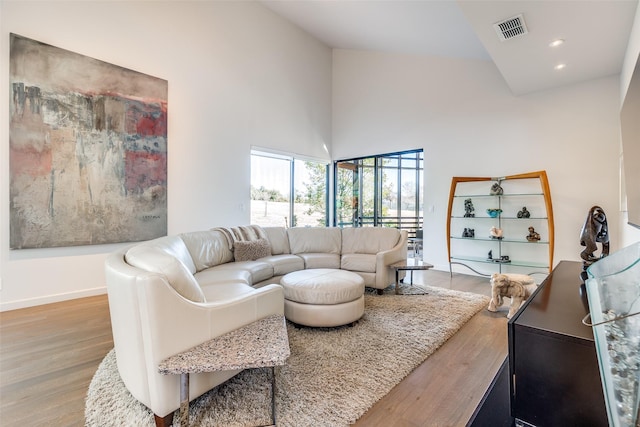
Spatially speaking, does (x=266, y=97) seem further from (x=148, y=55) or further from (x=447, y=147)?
(x=447, y=147)

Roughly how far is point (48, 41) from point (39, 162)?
4.65 feet

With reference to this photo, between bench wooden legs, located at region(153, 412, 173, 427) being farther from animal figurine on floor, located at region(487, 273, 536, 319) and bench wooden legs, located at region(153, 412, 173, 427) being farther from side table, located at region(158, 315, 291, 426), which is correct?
animal figurine on floor, located at region(487, 273, 536, 319)

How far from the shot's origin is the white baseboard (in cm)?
310

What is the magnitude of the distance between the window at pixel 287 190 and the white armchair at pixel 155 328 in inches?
154

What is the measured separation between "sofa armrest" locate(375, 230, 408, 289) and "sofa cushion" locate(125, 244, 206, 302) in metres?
2.47

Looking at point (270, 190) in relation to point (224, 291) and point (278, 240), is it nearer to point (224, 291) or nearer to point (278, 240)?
point (278, 240)

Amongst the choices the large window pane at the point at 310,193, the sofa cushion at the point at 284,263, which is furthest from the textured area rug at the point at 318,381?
the large window pane at the point at 310,193

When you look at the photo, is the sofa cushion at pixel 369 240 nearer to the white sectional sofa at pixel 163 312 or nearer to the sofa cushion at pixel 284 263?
the sofa cushion at pixel 284 263

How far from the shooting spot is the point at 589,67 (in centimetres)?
345

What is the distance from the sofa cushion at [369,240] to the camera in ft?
13.7

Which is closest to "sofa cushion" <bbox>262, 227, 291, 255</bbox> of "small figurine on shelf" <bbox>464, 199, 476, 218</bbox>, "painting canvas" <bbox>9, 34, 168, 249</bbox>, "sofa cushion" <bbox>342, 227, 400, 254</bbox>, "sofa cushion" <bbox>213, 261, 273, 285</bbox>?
"sofa cushion" <bbox>213, 261, 273, 285</bbox>

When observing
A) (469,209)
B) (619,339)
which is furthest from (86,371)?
(469,209)

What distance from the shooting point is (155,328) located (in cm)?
136

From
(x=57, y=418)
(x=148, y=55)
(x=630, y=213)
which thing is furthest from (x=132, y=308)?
(x=148, y=55)
